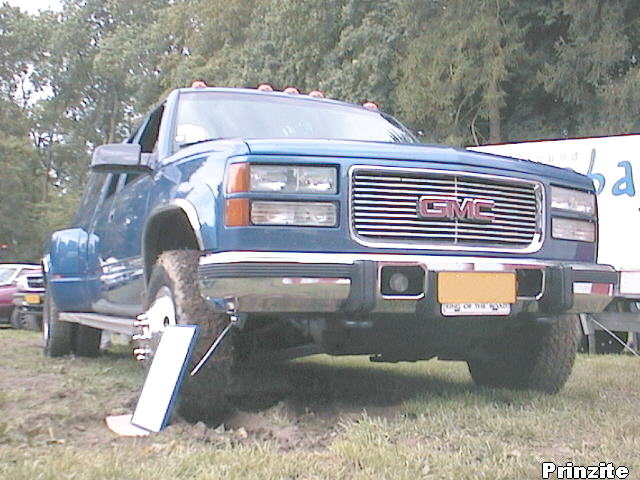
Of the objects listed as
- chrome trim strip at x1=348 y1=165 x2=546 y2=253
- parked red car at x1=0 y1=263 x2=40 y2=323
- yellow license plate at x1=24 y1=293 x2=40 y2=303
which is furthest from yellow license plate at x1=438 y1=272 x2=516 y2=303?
parked red car at x1=0 y1=263 x2=40 y2=323

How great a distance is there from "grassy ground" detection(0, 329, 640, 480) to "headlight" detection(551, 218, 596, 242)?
2.80 feet

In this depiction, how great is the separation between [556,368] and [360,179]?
70.5 inches

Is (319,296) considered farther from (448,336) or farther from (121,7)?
(121,7)

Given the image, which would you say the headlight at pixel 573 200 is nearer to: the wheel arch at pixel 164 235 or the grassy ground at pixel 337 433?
the grassy ground at pixel 337 433

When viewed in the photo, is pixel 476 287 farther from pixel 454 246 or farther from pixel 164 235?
pixel 164 235

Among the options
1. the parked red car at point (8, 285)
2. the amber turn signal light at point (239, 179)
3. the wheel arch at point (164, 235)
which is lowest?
the parked red car at point (8, 285)

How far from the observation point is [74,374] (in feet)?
18.6

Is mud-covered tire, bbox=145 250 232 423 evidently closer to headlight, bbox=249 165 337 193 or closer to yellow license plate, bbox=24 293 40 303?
headlight, bbox=249 165 337 193

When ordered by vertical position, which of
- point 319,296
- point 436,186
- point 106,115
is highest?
point 106,115

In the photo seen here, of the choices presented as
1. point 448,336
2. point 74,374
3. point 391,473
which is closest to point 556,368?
point 448,336

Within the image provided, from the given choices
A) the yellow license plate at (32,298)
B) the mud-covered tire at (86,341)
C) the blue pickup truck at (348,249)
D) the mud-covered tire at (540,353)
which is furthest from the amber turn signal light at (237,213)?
the yellow license plate at (32,298)

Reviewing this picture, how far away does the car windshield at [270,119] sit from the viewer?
182 inches

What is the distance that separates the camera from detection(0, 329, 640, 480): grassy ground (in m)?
2.81

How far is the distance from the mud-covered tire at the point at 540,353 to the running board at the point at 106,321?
82.9 inches
